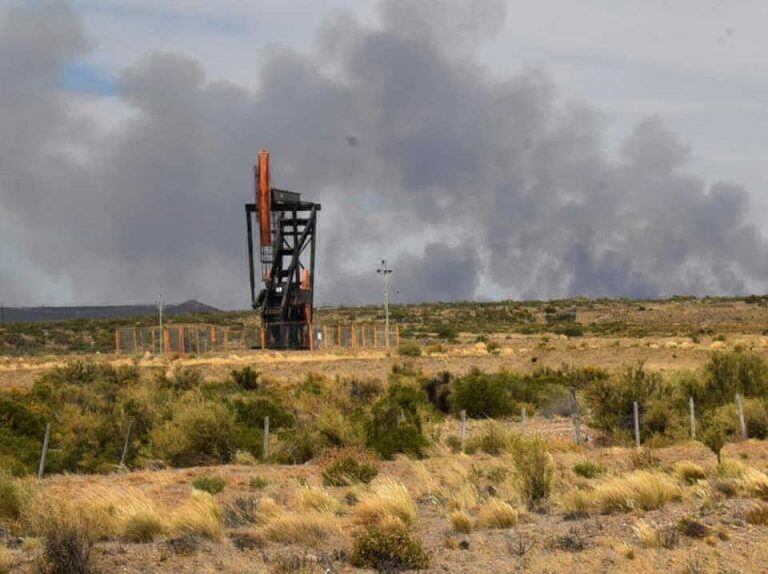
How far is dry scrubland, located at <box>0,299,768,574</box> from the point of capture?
14.7m

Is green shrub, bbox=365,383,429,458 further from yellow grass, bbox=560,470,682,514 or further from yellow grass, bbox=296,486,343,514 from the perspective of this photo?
yellow grass, bbox=560,470,682,514

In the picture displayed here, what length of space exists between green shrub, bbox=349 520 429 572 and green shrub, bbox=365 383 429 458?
11.1 m

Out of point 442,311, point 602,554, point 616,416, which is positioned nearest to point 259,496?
point 602,554

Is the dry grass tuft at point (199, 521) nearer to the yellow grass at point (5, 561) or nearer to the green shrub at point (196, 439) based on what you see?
the yellow grass at point (5, 561)

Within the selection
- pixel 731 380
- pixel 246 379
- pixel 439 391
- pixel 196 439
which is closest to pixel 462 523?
pixel 196 439

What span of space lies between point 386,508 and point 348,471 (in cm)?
446

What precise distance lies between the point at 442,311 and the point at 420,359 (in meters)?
88.3

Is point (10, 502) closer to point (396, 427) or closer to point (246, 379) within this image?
point (396, 427)

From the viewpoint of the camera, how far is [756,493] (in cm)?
1828

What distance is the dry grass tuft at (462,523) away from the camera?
54.3 feet

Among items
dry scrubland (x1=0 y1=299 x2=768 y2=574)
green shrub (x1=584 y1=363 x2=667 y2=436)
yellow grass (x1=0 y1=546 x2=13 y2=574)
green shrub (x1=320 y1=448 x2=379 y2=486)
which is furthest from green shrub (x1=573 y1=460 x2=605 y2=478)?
yellow grass (x1=0 y1=546 x2=13 y2=574)

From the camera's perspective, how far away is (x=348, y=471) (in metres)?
21.6

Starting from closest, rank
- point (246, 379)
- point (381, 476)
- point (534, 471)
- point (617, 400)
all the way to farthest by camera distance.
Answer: point (534, 471) → point (381, 476) → point (617, 400) → point (246, 379)

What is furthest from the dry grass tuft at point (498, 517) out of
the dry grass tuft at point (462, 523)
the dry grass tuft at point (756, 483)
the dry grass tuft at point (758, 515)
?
the dry grass tuft at point (756, 483)
